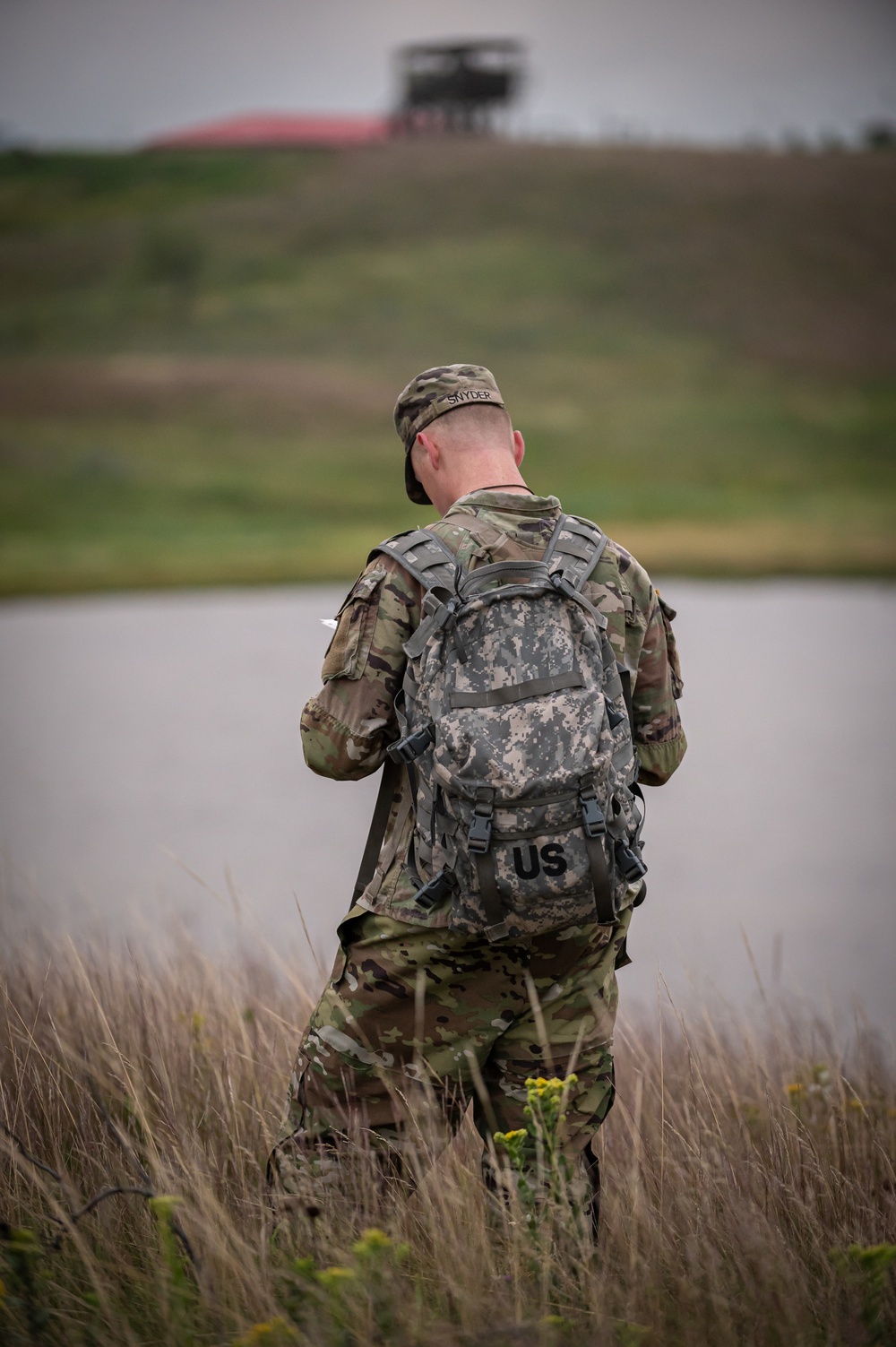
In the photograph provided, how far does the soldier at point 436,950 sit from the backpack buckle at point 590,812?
23cm

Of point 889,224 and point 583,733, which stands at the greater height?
point 889,224

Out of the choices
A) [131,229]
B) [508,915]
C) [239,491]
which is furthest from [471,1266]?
[131,229]

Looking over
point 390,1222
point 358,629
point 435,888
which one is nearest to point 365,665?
point 358,629

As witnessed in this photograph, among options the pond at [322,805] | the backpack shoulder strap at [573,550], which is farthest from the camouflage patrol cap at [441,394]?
the pond at [322,805]

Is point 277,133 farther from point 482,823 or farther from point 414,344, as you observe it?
point 482,823

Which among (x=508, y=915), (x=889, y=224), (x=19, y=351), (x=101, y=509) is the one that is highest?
(x=889, y=224)

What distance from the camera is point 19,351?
39.1 metres

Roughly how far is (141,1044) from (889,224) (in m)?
46.0

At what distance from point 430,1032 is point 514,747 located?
2.09ft

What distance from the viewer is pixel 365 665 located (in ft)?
7.82

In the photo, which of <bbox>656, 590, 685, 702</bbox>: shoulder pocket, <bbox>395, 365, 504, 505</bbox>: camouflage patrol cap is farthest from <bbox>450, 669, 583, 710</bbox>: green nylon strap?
<bbox>395, 365, 504, 505</bbox>: camouflage patrol cap

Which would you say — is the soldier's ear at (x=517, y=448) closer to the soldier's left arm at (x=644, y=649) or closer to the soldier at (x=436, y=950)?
the soldier at (x=436, y=950)

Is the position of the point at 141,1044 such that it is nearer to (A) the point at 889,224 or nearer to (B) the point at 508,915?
(B) the point at 508,915

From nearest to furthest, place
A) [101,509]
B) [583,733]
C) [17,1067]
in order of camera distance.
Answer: [583,733] → [17,1067] → [101,509]
